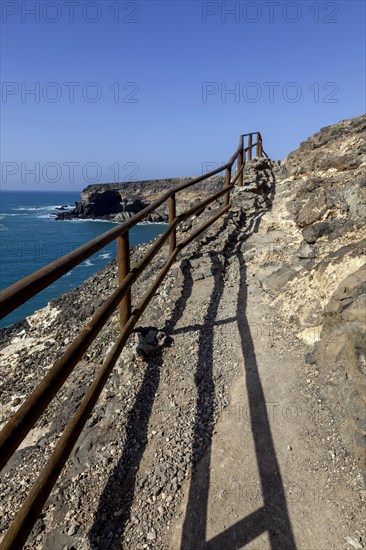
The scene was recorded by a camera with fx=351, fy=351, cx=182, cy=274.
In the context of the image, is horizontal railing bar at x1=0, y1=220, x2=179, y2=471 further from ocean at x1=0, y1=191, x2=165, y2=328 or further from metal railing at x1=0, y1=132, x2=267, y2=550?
ocean at x1=0, y1=191, x2=165, y2=328

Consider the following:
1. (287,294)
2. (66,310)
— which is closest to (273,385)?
(287,294)

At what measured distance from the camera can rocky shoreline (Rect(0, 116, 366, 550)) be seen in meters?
2.31

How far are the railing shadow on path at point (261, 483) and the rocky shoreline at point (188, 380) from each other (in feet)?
0.11

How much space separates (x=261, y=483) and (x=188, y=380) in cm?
119

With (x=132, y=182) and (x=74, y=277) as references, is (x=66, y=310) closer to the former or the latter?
(x=74, y=277)

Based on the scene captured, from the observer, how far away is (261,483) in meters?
2.44

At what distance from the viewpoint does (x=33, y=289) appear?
1.79 meters

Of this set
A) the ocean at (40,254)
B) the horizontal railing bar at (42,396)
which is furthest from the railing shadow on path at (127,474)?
the ocean at (40,254)

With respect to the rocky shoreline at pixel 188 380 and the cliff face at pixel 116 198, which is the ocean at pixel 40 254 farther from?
the rocky shoreline at pixel 188 380

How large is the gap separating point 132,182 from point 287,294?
9590 cm

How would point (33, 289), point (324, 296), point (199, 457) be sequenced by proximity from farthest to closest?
point (324, 296) → point (199, 457) → point (33, 289)

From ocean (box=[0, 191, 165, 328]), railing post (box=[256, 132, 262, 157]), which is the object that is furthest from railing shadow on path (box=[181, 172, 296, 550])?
ocean (box=[0, 191, 165, 328])

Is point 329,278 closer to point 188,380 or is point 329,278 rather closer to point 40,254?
point 188,380

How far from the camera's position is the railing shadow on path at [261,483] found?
6.91 feet
